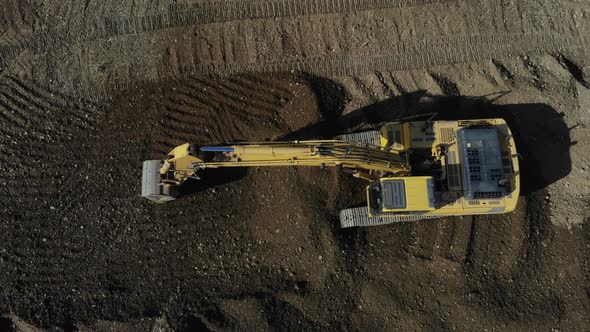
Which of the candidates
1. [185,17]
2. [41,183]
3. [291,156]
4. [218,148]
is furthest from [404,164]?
[41,183]

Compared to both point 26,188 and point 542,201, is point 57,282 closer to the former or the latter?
point 26,188

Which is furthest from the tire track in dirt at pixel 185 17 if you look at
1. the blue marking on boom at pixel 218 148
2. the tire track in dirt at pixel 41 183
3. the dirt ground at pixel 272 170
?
the blue marking on boom at pixel 218 148

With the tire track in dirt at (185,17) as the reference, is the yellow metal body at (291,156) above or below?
below

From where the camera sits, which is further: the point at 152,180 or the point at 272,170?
the point at 272,170

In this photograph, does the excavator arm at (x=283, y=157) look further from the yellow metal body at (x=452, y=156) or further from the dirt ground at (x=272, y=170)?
the dirt ground at (x=272, y=170)

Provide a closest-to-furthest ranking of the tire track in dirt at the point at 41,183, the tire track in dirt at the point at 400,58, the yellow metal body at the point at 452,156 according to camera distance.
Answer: the yellow metal body at the point at 452,156 → the tire track in dirt at the point at 41,183 → the tire track in dirt at the point at 400,58

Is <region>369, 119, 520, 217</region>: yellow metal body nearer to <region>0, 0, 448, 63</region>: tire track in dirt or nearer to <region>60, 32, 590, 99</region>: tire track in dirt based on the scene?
<region>60, 32, 590, 99</region>: tire track in dirt

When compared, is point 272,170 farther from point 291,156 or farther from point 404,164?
point 404,164
